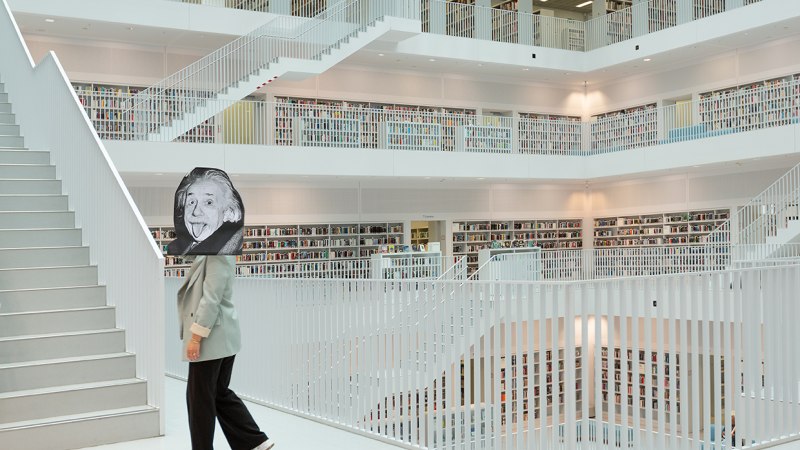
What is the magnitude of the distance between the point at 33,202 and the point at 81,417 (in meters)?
2.50

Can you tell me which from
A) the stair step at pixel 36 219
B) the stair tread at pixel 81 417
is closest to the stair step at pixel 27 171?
the stair step at pixel 36 219

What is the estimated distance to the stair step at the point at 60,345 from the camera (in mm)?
5613

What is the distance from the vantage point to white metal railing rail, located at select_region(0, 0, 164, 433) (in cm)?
562

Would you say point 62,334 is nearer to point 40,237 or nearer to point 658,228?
point 40,237

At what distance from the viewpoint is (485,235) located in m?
24.2

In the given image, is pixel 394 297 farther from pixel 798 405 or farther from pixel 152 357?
pixel 798 405

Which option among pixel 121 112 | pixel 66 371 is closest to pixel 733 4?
pixel 121 112

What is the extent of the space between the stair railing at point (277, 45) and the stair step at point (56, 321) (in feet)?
35.8

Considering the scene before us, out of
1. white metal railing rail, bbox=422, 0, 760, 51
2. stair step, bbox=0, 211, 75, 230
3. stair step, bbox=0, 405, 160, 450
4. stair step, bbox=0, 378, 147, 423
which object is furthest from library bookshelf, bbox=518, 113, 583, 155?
stair step, bbox=0, 405, 160, 450

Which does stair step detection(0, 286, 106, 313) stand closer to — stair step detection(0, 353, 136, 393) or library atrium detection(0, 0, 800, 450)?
library atrium detection(0, 0, 800, 450)

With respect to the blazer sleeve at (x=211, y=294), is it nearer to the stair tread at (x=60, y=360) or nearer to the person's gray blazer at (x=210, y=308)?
the person's gray blazer at (x=210, y=308)

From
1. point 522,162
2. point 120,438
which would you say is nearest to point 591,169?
point 522,162

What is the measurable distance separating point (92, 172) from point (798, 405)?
5.43 m

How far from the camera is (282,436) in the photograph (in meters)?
6.01
